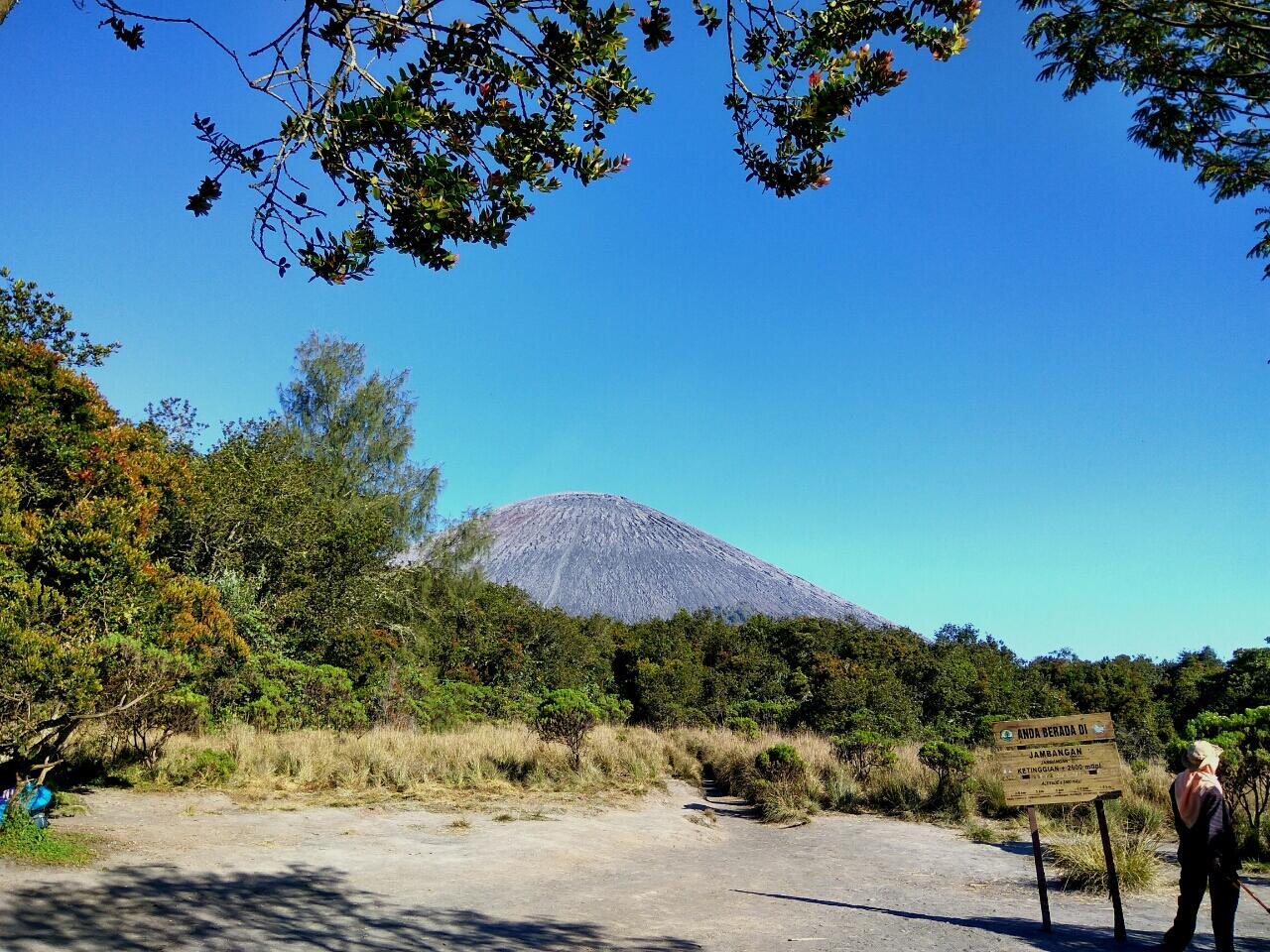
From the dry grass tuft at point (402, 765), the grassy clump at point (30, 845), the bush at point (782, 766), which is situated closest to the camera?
the grassy clump at point (30, 845)

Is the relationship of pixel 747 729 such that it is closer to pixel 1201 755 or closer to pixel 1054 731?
pixel 1054 731

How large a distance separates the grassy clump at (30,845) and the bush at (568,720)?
8.61 m

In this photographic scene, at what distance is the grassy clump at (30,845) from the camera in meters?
5.85

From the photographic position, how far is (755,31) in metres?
4.00

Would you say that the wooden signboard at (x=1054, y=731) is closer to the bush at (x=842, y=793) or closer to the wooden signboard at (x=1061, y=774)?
the wooden signboard at (x=1061, y=774)

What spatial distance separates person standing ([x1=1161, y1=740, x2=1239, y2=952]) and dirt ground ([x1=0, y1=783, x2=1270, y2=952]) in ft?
2.24

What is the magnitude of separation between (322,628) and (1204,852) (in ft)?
64.2

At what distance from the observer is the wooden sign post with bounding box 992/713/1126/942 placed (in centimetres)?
552

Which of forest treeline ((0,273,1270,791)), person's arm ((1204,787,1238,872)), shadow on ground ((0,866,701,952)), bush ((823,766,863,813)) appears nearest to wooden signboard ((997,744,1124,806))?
person's arm ((1204,787,1238,872))

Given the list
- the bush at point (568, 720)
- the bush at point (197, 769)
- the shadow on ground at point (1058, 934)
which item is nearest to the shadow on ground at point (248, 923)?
the shadow on ground at point (1058, 934)

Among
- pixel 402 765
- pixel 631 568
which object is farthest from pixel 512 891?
pixel 631 568

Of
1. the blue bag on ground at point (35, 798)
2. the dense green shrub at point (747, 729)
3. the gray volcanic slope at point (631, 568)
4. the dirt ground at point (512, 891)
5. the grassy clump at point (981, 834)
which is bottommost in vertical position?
the grassy clump at point (981, 834)

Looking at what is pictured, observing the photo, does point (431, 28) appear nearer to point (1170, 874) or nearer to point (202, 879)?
point (202, 879)

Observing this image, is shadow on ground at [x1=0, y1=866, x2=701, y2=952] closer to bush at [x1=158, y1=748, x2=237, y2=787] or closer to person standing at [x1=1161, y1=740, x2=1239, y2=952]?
person standing at [x1=1161, y1=740, x2=1239, y2=952]
